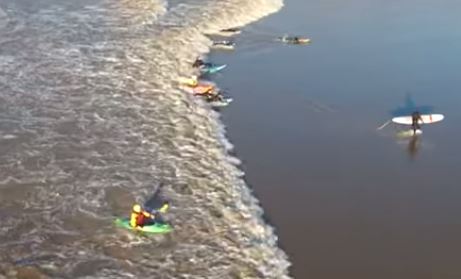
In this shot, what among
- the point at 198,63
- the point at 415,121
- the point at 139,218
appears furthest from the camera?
the point at 198,63

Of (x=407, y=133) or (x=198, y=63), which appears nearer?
(x=407, y=133)

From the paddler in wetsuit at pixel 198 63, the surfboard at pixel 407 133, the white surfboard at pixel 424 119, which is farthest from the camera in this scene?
the paddler in wetsuit at pixel 198 63

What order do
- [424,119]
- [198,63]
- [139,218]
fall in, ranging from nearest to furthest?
[139,218] → [424,119] → [198,63]

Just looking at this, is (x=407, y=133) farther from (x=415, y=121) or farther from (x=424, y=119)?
(x=424, y=119)

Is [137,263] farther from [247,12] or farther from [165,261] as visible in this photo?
[247,12]

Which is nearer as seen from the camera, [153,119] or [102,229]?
[102,229]

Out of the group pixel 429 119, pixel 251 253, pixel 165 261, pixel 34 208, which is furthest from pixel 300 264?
pixel 429 119

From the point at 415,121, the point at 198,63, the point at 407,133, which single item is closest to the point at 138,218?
the point at 407,133

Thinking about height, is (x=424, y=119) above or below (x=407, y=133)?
above

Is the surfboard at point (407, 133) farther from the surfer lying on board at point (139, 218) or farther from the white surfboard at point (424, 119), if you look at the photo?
the surfer lying on board at point (139, 218)

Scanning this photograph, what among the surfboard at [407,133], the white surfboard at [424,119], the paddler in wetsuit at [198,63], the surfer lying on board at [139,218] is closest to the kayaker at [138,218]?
the surfer lying on board at [139,218]

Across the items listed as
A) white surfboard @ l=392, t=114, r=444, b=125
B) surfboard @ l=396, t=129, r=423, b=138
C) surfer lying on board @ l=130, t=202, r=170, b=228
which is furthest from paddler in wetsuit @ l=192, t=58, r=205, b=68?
surfer lying on board @ l=130, t=202, r=170, b=228
